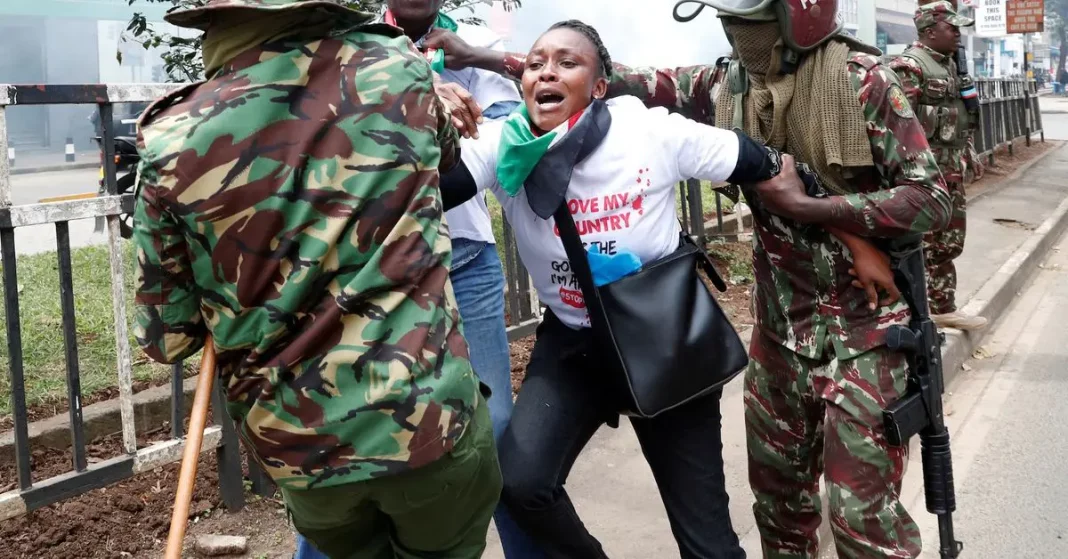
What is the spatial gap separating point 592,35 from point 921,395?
1252 millimetres

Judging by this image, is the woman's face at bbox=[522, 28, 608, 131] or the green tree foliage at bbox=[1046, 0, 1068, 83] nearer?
the woman's face at bbox=[522, 28, 608, 131]

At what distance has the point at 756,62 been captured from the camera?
2.96m

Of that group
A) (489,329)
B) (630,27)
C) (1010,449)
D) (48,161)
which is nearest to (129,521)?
(489,329)

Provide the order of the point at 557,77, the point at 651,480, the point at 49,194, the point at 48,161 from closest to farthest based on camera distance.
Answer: the point at 557,77
the point at 651,480
the point at 49,194
the point at 48,161

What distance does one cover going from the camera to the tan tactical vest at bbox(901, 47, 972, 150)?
25.1 ft

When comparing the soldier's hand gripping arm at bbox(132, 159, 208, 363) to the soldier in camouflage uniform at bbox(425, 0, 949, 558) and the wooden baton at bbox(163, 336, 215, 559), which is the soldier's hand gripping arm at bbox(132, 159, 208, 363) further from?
the soldier in camouflage uniform at bbox(425, 0, 949, 558)

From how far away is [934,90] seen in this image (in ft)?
25.7

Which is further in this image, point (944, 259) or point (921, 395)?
point (944, 259)

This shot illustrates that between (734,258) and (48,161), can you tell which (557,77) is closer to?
(734,258)

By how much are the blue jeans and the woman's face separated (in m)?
0.43

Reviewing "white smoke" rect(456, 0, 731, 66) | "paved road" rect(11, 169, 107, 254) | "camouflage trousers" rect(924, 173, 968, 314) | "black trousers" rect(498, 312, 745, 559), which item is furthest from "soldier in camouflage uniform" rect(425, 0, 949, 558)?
"white smoke" rect(456, 0, 731, 66)

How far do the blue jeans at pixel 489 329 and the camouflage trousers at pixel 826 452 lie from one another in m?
0.71

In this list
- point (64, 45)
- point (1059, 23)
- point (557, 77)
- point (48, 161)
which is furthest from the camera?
point (1059, 23)

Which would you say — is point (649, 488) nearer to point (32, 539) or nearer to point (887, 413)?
point (887, 413)
